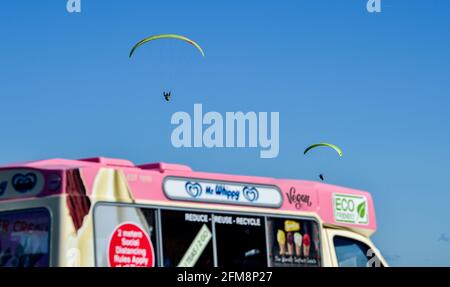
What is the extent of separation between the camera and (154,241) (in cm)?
1419

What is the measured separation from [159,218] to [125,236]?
646 millimetres

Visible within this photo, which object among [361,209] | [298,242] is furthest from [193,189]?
[361,209]

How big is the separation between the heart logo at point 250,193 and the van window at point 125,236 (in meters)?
1.77

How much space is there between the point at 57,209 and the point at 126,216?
99 cm

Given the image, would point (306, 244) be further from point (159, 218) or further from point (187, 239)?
point (159, 218)

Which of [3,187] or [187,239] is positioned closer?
[3,187]

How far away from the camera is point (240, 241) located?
50.5 feet

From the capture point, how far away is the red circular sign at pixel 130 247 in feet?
45.0

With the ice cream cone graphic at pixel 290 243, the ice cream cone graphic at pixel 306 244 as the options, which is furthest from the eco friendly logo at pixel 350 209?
the ice cream cone graphic at pixel 290 243

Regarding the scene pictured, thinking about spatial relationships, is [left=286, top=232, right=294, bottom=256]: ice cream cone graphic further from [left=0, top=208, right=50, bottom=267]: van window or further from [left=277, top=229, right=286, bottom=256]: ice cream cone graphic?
[left=0, top=208, right=50, bottom=267]: van window

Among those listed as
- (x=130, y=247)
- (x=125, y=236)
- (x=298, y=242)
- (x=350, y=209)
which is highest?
(x=350, y=209)
